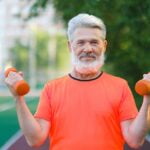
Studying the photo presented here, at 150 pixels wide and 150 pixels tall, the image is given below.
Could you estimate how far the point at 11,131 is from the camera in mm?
4371

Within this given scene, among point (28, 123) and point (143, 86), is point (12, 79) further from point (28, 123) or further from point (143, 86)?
point (143, 86)

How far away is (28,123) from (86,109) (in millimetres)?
307

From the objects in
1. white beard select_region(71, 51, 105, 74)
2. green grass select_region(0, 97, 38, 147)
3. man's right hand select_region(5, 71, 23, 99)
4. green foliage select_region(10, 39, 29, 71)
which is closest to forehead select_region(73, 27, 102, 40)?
white beard select_region(71, 51, 105, 74)

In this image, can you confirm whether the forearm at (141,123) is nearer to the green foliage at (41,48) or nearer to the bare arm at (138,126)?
the bare arm at (138,126)

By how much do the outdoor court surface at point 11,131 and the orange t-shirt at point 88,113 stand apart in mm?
555

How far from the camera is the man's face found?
355cm

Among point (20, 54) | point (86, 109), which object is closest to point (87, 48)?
point (86, 109)

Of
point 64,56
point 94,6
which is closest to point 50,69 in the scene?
point 64,56

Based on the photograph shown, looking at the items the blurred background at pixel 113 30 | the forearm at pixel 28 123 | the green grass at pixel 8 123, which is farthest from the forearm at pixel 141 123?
the green grass at pixel 8 123

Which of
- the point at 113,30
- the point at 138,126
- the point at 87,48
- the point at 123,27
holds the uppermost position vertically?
the point at 87,48

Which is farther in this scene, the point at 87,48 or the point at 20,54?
the point at 20,54

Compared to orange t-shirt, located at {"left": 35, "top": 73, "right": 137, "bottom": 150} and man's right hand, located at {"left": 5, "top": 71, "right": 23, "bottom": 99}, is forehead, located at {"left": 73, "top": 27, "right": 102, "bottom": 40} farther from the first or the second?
man's right hand, located at {"left": 5, "top": 71, "right": 23, "bottom": 99}

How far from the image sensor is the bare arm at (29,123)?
3.40 m

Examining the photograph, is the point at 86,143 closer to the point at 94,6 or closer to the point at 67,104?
the point at 67,104
